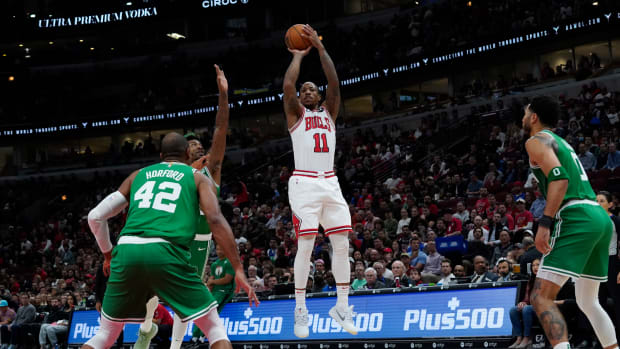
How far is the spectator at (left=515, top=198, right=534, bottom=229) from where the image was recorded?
48.9 feet

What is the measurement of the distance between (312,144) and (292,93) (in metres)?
0.64

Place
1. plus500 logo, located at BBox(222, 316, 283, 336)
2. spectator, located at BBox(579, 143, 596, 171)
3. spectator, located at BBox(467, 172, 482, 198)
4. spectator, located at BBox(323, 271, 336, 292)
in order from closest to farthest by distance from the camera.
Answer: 1. plus500 logo, located at BBox(222, 316, 283, 336)
2. spectator, located at BBox(323, 271, 336, 292)
3. spectator, located at BBox(579, 143, 596, 171)
4. spectator, located at BBox(467, 172, 482, 198)

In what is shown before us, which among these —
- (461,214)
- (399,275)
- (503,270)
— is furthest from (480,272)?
(461,214)

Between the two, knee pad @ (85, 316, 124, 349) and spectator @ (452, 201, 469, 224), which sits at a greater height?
knee pad @ (85, 316, 124, 349)

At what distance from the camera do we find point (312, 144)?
27.2 ft

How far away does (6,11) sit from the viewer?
138 ft

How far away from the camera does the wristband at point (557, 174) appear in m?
5.77

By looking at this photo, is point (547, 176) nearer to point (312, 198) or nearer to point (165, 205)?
point (312, 198)

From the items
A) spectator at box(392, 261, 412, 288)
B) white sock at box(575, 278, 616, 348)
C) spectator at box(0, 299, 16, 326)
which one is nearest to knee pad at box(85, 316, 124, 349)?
white sock at box(575, 278, 616, 348)

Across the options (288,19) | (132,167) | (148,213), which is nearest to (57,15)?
(132,167)

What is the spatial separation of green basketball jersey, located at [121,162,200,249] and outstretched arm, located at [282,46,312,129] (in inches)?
106

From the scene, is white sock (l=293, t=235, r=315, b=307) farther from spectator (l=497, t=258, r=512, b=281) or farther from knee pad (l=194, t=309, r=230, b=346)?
spectator (l=497, t=258, r=512, b=281)

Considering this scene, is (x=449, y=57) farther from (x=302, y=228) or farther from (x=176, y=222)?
(x=176, y=222)

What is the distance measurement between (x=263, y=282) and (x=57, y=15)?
101ft
